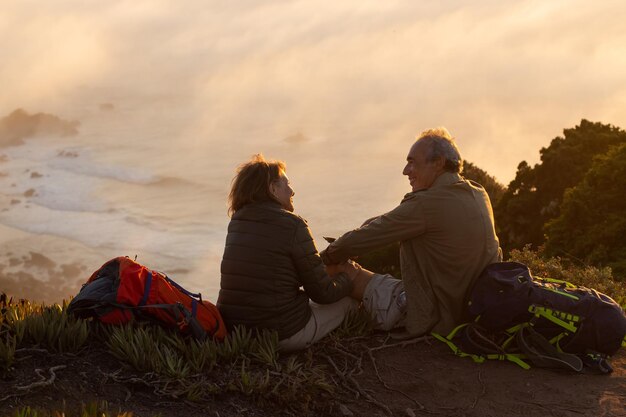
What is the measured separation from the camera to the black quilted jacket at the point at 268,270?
24.0 feet

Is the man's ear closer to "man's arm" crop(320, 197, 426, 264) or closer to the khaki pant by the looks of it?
"man's arm" crop(320, 197, 426, 264)

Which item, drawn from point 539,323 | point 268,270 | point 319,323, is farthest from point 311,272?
point 539,323

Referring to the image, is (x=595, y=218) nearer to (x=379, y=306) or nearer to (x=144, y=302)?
(x=379, y=306)

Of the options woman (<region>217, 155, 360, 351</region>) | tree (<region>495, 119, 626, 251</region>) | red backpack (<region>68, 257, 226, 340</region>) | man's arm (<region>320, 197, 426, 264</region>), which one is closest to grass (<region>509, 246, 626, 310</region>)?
man's arm (<region>320, 197, 426, 264</region>)

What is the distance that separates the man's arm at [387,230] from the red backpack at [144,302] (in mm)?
1410

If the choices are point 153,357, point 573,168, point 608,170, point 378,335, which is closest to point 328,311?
point 378,335

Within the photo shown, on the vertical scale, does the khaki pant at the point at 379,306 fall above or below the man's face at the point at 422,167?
below

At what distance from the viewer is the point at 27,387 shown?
6574mm

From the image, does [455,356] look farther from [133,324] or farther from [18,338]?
[18,338]

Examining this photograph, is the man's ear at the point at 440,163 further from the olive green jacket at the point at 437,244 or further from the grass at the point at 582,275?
the grass at the point at 582,275

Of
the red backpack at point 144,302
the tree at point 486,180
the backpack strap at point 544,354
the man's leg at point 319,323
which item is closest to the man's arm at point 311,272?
the man's leg at point 319,323

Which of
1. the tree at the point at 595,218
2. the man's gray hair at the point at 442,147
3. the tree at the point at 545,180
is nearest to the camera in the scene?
the man's gray hair at the point at 442,147

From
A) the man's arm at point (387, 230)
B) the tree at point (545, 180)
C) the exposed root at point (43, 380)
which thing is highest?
the tree at point (545, 180)

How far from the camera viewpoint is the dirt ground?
6.70m
